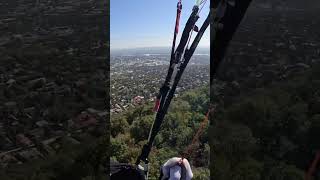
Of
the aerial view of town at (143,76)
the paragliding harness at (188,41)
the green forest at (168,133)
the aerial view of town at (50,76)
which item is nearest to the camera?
the paragliding harness at (188,41)

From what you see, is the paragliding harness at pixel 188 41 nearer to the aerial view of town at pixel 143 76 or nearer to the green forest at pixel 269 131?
the aerial view of town at pixel 143 76

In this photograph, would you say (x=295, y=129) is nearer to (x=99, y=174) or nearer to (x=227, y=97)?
(x=227, y=97)

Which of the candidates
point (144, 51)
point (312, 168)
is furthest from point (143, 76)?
point (312, 168)

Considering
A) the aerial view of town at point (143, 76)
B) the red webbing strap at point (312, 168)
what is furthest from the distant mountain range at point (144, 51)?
the red webbing strap at point (312, 168)

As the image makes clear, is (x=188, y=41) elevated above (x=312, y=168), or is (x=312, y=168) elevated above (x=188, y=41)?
(x=188, y=41)

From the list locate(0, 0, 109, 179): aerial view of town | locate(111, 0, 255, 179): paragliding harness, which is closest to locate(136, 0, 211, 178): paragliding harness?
locate(111, 0, 255, 179): paragliding harness

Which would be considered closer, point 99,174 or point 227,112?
point 99,174

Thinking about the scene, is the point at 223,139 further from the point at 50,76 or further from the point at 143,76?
the point at 50,76

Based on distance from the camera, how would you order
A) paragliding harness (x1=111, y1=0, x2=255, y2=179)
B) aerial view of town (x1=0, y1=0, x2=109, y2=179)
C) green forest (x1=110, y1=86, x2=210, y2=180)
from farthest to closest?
aerial view of town (x1=0, y1=0, x2=109, y2=179)
green forest (x1=110, y1=86, x2=210, y2=180)
paragliding harness (x1=111, y1=0, x2=255, y2=179)

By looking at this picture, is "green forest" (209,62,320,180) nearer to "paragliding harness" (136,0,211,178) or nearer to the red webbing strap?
the red webbing strap

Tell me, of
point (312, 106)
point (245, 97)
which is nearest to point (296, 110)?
point (312, 106)

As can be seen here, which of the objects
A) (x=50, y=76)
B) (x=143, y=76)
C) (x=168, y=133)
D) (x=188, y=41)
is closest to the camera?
(x=188, y=41)
